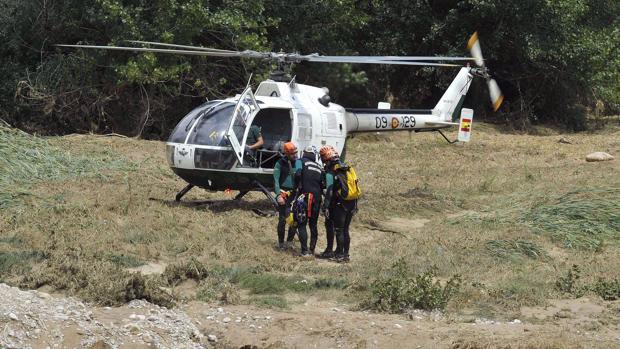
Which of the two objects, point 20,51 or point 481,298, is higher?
point 20,51

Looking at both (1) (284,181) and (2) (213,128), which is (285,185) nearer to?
(1) (284,181)

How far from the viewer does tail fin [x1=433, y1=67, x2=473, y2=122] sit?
19.0m

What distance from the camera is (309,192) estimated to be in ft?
41.8

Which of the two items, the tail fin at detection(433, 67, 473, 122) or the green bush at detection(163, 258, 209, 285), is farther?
the tail fin at detection(433, 67, 473, 122)

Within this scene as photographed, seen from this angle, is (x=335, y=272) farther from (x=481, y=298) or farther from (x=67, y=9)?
(x=67, y=9)

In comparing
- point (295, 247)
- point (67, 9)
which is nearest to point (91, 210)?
point (295, 247)

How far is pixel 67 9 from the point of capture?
2336cm

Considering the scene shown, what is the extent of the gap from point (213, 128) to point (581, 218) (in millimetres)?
5895

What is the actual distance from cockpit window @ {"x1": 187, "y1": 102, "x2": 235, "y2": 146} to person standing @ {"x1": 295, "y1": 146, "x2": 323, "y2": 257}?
2.00 m

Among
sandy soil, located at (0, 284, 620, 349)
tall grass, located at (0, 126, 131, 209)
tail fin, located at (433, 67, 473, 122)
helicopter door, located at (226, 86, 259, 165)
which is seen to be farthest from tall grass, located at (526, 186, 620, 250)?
tall grass, located at (0, 126, 131, 209)

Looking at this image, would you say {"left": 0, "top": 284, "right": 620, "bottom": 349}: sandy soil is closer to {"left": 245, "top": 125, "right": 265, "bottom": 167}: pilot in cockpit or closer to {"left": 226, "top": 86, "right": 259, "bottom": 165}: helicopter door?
{"left": 226, "top": 86, "right": 259, "bottom": 165}: helicopter door

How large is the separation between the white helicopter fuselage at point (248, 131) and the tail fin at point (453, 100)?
7.83 feet

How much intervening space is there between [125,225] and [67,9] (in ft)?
38.6

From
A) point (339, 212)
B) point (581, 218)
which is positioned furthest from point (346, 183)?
point (581, 218)
